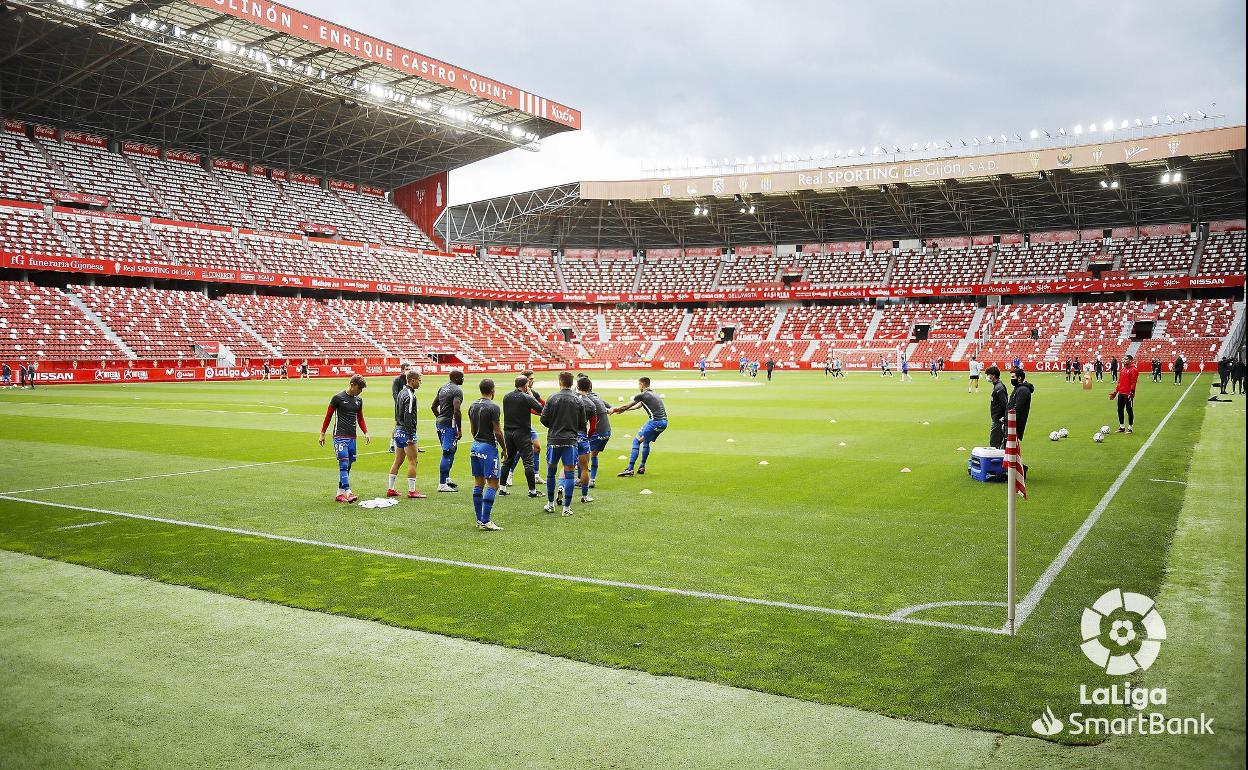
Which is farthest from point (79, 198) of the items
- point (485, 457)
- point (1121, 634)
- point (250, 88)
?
point (1121, 634)

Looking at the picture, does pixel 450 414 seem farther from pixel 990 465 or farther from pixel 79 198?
pixel 79 198

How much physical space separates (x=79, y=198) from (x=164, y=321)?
13823mm

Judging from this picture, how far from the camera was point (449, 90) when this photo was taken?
198ft

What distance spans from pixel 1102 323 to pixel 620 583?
2933 inches

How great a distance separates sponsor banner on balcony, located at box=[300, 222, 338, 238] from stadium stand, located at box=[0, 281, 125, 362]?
78.4ft

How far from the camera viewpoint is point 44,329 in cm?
4959

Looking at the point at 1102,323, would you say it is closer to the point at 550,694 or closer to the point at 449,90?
the point at 449,90

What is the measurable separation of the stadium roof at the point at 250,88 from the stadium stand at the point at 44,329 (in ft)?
46.9

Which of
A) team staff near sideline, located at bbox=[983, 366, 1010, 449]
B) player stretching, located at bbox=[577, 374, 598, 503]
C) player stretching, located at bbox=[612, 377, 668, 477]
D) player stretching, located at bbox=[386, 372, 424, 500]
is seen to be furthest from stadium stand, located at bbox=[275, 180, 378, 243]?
team staff near sideline, located at bbox=[983, 366, 1010, 449]

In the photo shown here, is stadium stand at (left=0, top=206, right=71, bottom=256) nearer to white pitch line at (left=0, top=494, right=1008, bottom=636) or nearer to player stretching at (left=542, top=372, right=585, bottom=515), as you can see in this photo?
white pitch line at (left=0, top=494, right=1008, bottom=636)

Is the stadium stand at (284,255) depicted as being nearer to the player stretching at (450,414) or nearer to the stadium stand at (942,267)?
the stadium stand at (942,267)

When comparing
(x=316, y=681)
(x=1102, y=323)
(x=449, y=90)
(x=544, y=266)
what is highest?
(x=449, y=90)

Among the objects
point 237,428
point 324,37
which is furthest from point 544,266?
point 237,428

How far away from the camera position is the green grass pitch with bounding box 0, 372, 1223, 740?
5.95 meters
